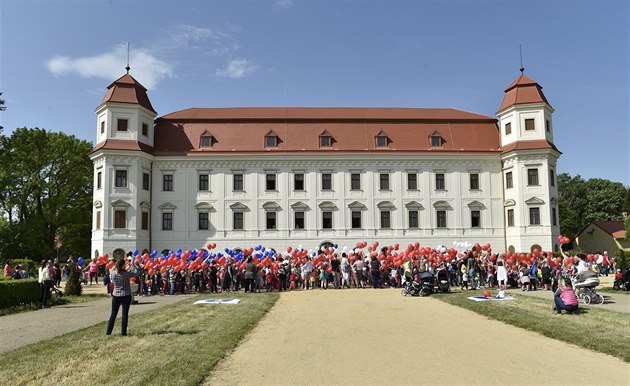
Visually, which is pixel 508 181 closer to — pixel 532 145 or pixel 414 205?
pixel 532 145

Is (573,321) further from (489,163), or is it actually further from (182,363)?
(489,163)

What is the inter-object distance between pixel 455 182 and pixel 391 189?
5.74 meters

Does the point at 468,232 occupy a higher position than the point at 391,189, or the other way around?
the point at 391,189

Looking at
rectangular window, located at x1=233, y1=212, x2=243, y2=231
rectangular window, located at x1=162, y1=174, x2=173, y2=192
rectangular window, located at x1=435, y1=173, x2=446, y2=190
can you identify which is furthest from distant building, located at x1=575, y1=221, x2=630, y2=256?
rectangular window, located at x1=162, y1=174, x2=173, y2=192

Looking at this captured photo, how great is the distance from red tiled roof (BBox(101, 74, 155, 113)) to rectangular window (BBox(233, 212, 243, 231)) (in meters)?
12.1

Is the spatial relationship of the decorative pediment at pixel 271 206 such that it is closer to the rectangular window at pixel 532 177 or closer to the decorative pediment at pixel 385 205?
the decorative pediment at pixel 385 205

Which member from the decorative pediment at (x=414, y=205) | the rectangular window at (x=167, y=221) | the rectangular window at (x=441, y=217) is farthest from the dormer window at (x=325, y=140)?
the rectangular window at (x=167, y=221)

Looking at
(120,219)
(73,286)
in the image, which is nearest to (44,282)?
(73,286)

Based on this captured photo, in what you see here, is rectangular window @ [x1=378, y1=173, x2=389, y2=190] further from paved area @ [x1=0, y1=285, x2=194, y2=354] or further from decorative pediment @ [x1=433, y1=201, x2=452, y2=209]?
paved area @ [x1=0, y1=285, x2=194, y2=354]

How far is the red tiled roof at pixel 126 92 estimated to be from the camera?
39375 millimetres

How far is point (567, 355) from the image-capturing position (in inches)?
346

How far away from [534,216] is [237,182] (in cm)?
2545

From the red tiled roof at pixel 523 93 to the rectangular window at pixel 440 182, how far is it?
8.11 m

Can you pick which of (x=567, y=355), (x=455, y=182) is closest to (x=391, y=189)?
(x=455, y=182)
